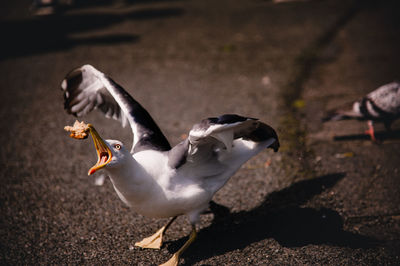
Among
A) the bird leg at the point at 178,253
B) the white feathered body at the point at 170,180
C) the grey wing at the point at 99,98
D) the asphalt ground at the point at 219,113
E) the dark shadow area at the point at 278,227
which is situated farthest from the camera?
the grey wing at the point at 99,98

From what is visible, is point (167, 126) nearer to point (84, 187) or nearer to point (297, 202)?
point (84, 187)

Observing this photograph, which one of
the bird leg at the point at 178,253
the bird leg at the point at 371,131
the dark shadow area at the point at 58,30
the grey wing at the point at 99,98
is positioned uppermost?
the grey wing at the point at 99,98

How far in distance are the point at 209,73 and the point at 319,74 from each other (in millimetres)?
1650

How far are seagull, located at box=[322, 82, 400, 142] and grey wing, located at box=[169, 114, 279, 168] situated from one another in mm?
1587

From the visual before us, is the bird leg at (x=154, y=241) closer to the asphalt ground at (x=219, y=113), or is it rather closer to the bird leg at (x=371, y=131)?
the asphalt ground at (x=219, y=113)

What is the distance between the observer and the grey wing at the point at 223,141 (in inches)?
107

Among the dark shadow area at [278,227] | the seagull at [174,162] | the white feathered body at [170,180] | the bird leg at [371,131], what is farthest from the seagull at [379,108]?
the white feathered body at [170,180]

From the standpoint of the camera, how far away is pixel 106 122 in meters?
5.44

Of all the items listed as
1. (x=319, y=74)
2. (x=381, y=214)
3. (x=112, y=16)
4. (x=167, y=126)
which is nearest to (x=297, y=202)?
(x=381, y=214)

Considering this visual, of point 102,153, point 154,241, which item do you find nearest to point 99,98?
point 102,153

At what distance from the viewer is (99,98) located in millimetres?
3992

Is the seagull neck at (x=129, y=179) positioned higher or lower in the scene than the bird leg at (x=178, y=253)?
higher

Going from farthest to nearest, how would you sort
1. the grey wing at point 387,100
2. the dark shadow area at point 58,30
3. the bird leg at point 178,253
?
the dark shadow area at point 58,30 < the grey wing at point 387,100 < the bird leg at point 178,253

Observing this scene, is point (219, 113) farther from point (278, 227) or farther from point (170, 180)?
point (170, 180)
